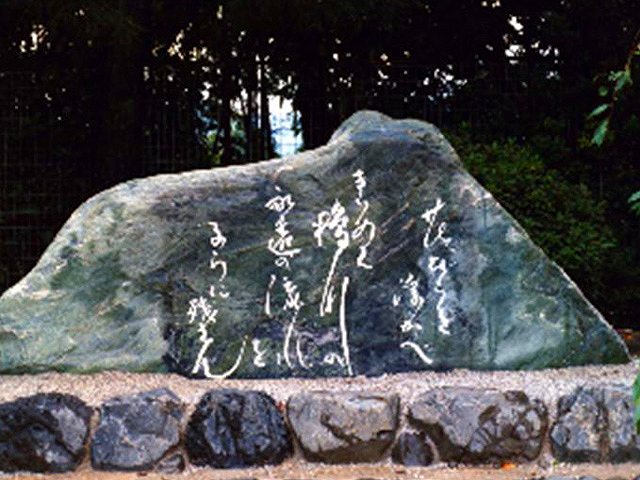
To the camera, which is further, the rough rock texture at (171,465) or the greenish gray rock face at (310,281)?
the greenish gray rock face at (310,281)

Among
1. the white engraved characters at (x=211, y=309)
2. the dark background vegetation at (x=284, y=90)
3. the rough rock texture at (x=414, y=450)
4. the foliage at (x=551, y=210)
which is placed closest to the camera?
the rough rock texture at (x=414, y=450)

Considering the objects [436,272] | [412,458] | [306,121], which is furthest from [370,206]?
[306,121]

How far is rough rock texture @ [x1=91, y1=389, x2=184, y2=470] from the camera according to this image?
4.52 metres

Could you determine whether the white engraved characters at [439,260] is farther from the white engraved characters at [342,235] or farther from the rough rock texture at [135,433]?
the rough rock texture at [135,433]

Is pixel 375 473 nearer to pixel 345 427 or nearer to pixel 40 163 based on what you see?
pixel 345 427

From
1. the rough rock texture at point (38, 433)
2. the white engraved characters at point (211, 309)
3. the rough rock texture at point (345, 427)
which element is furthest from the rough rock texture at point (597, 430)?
the rough rock texture at point (38, 433)

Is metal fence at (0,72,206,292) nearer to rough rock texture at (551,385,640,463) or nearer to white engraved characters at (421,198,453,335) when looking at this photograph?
white engraved characters at (421,198,453,335)

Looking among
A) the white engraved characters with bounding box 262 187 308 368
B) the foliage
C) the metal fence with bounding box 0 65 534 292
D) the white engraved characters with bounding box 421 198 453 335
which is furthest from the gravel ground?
the metal fence with bounding box 0 65 534 292

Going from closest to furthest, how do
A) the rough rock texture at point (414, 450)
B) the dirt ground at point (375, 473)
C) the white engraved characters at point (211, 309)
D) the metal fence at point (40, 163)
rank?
the dirt ground at point (375, 473)
the rough rock texture at point (414, 450)
the white engraved characters at point (211, 309)
the metal fence at point (40, 163)

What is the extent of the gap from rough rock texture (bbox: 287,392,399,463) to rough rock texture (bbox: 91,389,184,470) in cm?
55

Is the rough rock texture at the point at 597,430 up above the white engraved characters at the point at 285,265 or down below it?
below

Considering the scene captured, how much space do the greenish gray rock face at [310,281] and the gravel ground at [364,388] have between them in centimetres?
9

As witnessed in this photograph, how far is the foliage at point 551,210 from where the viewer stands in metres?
6.86

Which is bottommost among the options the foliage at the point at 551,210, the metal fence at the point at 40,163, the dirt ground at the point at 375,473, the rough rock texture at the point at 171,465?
the dirt ground at the point at 375,473
